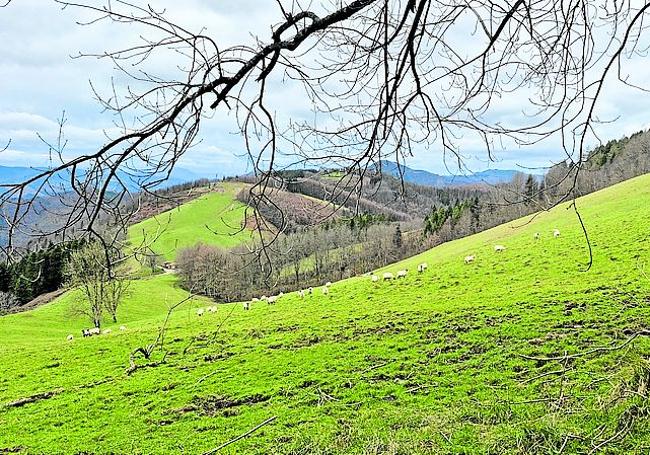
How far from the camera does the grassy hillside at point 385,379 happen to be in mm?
4613

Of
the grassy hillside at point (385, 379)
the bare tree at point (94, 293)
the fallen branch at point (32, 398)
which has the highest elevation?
the bare tree at point (94, 293)

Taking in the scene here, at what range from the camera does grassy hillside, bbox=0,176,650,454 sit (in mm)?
4613

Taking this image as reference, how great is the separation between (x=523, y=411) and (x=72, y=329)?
31.2 meters

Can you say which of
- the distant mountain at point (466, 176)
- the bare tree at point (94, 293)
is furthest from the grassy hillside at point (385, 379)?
the bare tree at point (94, 293)

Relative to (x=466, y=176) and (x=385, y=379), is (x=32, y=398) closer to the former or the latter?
(x=385, y=379)

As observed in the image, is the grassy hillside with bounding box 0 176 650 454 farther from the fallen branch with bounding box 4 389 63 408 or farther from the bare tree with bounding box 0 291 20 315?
the bare tree with bounding box 0 291 20 315

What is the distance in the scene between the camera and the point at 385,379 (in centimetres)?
696

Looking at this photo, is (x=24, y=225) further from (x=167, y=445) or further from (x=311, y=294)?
(x=311, y=294)

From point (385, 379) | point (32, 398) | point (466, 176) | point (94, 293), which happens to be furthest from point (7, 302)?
point (466, 176)

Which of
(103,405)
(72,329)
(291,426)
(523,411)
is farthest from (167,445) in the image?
(72,329)

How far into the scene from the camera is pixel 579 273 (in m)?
13.2

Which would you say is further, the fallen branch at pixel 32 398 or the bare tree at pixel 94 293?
the bare tree at pixel 94 293

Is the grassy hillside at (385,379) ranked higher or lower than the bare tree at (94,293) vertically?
lower

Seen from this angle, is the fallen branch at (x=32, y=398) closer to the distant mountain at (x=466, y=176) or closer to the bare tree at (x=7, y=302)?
the distant mountain at (x=466, y=176)
